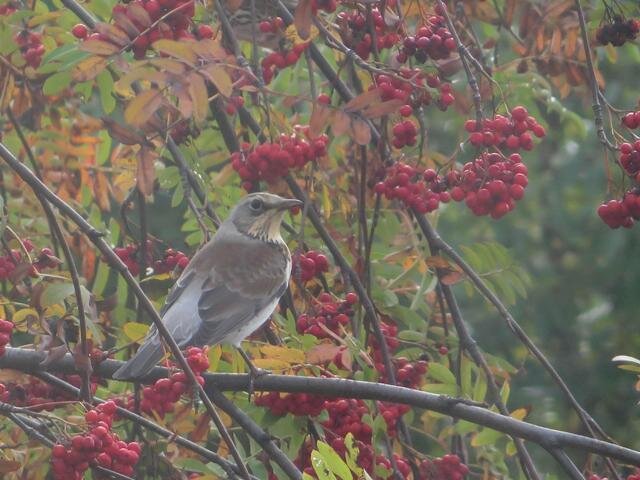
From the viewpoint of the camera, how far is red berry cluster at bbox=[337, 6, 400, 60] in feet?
11.0

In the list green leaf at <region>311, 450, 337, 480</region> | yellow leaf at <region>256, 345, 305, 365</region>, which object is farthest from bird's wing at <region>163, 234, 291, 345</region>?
green leaf at <region>311, 450, 337, 480</region>

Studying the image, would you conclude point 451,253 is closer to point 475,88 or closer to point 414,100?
point 414,100

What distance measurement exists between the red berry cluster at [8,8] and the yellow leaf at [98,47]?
109cm

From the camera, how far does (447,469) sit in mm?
3416

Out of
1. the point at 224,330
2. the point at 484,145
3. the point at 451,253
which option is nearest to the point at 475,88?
the point at 484,145

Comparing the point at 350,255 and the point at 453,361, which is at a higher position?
the point at 350,255

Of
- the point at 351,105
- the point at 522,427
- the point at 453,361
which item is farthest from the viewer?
the point at 453,361

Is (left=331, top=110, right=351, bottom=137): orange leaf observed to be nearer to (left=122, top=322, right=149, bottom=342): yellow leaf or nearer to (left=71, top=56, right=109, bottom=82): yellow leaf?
(left=71, top=56, right=109, bottom=82): yellow leaf

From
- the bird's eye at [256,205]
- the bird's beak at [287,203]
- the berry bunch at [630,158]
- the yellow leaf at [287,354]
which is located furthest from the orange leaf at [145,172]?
the bird's eye at [256,205]

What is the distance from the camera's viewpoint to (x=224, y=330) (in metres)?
3.88

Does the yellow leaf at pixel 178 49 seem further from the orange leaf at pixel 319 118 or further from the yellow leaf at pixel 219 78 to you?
the orange leaf at pixel 319 118

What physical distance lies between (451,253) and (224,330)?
799 mm

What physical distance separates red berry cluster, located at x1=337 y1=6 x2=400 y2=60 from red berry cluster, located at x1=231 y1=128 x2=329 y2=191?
26 centimetres

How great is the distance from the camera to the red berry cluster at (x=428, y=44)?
10.4 ft
